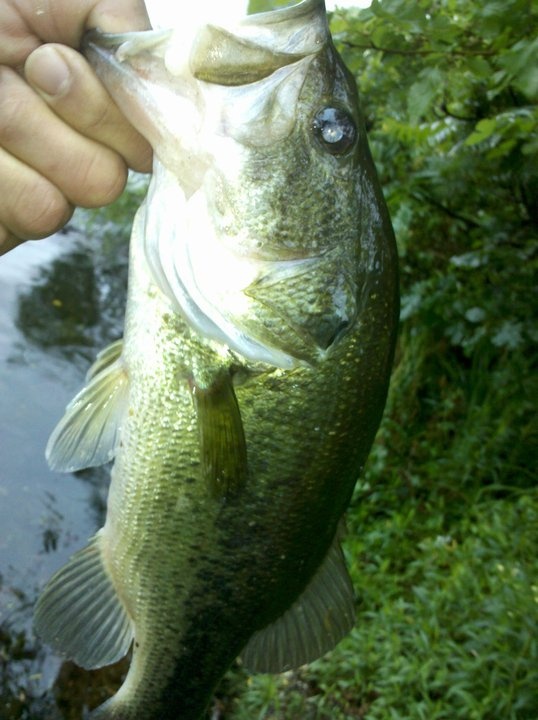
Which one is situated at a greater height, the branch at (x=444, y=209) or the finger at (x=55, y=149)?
the finger at (x=55, y=149)

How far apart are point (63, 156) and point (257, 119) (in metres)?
0.41

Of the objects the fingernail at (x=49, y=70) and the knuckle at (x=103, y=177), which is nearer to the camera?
the fingernail at (x=49, y=70)

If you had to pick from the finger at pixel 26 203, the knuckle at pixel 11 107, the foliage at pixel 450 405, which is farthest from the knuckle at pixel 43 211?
the foliage at pixel 450 405

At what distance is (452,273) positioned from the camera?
16.0 feet

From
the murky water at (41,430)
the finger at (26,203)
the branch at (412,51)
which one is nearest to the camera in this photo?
the finger at (26,203)

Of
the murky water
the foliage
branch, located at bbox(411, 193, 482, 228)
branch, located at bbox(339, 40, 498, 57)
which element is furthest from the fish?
branch, located at bbox(411, 193, 482, 228)

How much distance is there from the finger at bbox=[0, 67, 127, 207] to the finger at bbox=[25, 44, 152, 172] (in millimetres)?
22

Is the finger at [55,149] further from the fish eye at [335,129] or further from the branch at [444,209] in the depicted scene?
the branch at [444,209]

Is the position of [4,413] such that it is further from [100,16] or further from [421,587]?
[100,16]

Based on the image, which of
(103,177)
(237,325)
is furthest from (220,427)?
(103,177)

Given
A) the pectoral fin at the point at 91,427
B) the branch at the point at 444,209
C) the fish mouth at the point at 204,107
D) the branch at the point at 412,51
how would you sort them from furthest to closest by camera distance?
the branch at the point at 444,209 < the branch at the point at 412,51 < the pectoral fin at the point at 91,427 < the fish mouth at the point at 204,107

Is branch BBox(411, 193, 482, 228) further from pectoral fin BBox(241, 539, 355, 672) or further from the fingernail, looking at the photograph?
the fingernail

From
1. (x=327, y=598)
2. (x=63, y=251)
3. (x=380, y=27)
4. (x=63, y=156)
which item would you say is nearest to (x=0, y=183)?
(x=63, y=156)

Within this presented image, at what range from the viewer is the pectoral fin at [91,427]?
167 centimetres
